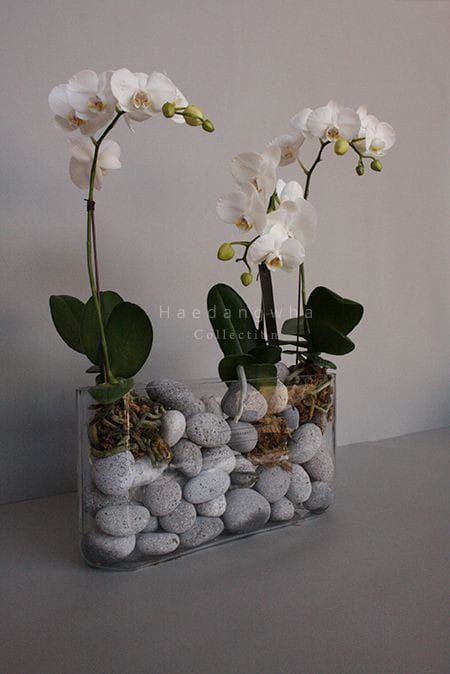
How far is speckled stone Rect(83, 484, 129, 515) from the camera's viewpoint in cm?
61

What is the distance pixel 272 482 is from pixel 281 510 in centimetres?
5

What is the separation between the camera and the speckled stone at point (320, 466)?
771 mm

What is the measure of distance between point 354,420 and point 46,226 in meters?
0.69

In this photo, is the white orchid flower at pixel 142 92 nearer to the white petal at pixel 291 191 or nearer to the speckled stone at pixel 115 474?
the white petal at pixel 291 191

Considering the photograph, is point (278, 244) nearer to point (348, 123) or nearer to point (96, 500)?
point (348, 123)

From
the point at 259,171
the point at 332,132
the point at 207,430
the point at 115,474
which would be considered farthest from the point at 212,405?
the point at 332,132

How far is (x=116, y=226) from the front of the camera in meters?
0.91

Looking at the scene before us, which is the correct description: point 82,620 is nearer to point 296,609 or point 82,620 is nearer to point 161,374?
point 296,609

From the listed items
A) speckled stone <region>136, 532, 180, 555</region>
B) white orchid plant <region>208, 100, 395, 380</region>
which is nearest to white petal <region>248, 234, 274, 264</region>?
white orchid plant <region>208, 100, 395, 380</region>

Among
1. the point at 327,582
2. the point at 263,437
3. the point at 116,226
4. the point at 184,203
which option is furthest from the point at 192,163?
the point at 327,582

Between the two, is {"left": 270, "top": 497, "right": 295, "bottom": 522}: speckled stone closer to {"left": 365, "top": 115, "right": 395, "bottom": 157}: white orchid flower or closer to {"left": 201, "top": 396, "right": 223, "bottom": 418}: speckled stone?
{"left": 201, "top": 396, "right": 223, "bottom": 418}: speckled stone

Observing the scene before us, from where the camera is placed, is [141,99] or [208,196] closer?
[141,99]

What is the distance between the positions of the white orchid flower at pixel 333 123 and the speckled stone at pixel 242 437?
0.37 meters

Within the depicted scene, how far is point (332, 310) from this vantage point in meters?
0.76
